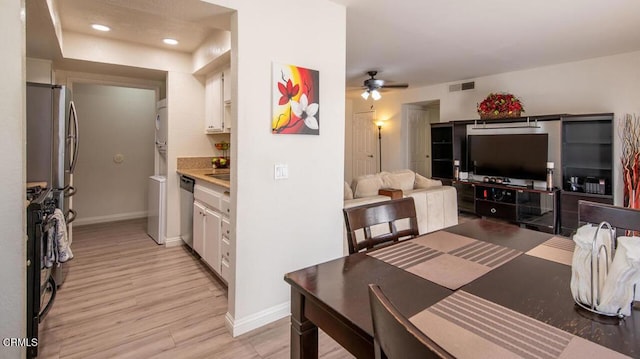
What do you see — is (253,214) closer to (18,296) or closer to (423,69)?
(18,296)

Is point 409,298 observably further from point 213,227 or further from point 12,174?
point 213,227

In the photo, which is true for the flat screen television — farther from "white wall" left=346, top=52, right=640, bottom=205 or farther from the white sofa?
the white sofa

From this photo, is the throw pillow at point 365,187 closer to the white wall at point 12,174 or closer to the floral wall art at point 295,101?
the floral wall art at point 295,101

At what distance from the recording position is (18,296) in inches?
59.2

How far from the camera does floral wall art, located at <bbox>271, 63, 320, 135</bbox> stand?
225cm

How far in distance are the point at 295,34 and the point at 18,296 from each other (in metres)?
2.14

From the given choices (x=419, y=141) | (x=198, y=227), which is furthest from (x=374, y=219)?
(x=419, y=141)

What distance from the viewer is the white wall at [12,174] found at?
1.44 meters

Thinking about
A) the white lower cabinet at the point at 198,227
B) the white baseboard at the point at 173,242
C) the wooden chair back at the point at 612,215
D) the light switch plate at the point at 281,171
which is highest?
the light switch plate at the point at 281,171

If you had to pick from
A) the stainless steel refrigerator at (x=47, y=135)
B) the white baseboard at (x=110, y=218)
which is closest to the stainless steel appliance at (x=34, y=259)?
the stainless steel refrigerator at (x=47, y=135)

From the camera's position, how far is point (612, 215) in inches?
66.4

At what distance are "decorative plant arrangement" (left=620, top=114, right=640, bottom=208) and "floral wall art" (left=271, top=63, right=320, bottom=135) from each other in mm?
4246

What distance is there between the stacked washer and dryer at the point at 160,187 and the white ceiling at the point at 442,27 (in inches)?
36.8

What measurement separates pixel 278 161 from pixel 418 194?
201 centimetres
